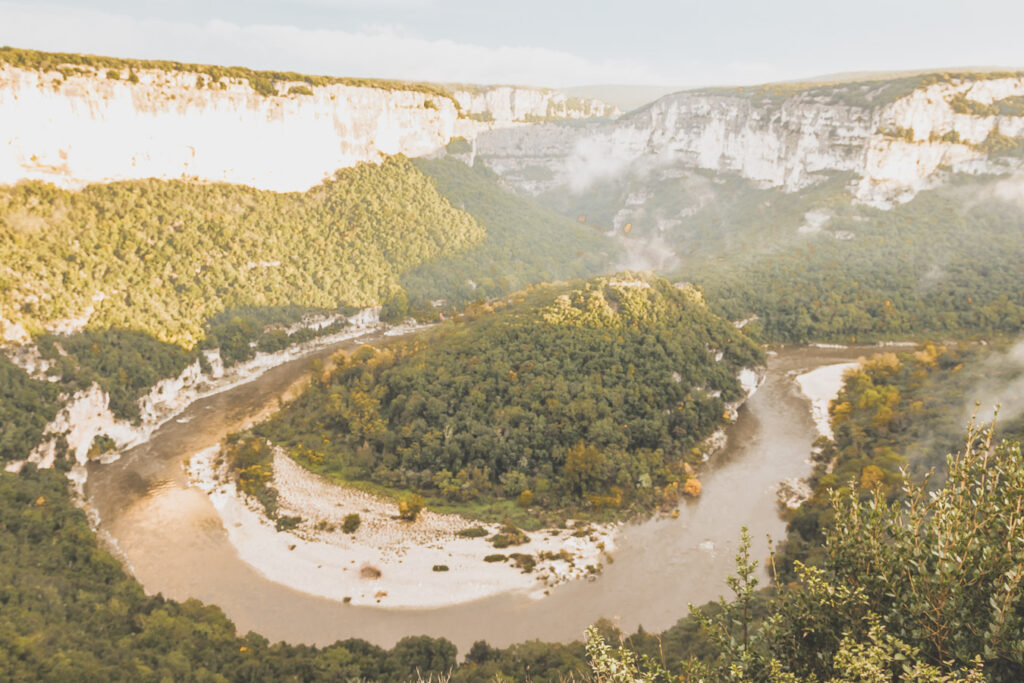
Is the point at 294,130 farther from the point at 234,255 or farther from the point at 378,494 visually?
the point at 378,494

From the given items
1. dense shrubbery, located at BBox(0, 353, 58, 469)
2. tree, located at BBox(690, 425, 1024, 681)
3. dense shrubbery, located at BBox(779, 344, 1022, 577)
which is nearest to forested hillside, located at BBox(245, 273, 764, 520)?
dense shrubbery, located at BBox(779, 344, 1022, 577)

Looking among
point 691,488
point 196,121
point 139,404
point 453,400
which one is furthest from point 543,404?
point 196,121

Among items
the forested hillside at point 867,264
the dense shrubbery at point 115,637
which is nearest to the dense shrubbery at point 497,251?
the forested hillside at point 867,264

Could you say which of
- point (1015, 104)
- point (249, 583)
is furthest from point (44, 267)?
point (1015, 104)

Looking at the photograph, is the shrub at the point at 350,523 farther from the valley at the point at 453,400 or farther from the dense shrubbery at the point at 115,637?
the dense shrubbery at the point at 115,637

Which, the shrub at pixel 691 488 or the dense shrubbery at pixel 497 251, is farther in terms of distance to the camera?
the dense shrubbery at pixel 497 251

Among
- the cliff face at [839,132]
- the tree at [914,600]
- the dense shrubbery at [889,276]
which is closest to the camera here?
the tree at [914,600]
